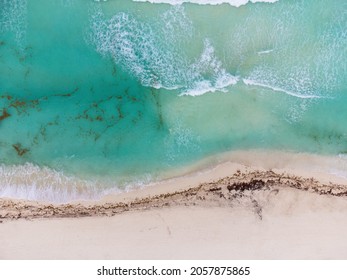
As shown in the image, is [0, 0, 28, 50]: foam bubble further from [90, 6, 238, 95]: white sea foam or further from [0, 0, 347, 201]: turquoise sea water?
[90, 6, 238, 95]: white sea foam

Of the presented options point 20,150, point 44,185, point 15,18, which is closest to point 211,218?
point 44,185

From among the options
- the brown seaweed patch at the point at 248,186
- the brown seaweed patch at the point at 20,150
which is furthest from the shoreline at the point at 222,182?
the brown seaweed patch at the point at 20,150

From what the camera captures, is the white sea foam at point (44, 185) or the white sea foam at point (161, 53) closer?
the white sea foam at point (44, 185)

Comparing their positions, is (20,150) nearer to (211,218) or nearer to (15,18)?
(15,18)

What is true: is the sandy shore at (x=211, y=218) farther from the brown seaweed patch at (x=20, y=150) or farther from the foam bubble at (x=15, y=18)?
the foam bubble at (x=15, y=18)

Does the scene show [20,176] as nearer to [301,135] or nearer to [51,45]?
[51,45]
